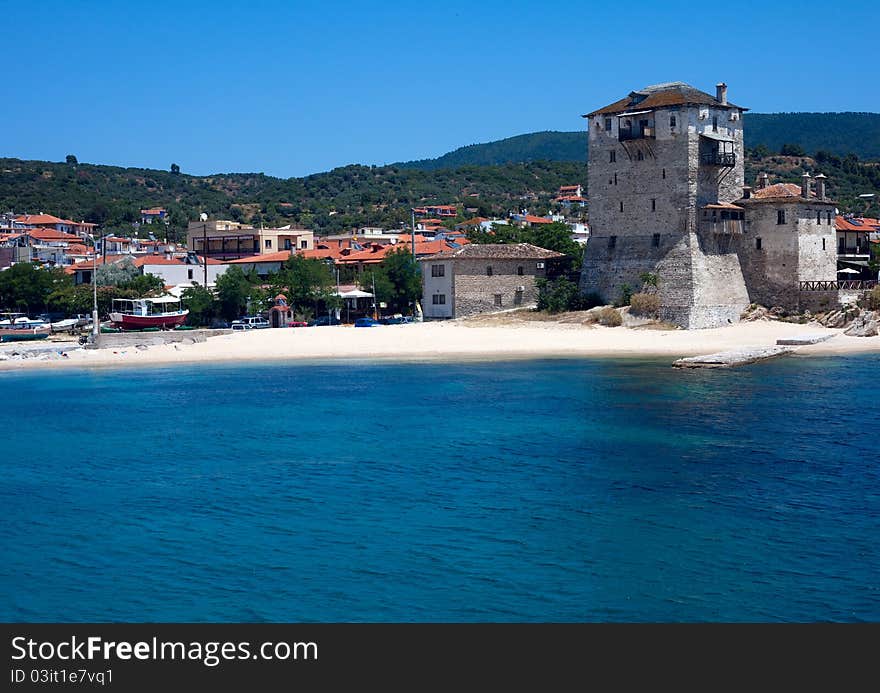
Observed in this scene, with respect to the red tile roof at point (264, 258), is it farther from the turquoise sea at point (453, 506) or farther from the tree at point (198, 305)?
the turquoise sea at point (453, 506)

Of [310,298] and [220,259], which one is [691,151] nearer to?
[310,298]

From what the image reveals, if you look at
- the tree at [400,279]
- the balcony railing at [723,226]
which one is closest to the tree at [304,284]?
the tree at [400,279]

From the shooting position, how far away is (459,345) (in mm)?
52906

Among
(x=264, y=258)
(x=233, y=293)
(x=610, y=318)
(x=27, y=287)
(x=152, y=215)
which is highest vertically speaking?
(x=152, y=215)

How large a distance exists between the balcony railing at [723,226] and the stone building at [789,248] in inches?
7.3

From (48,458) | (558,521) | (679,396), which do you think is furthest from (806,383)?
(48,458)

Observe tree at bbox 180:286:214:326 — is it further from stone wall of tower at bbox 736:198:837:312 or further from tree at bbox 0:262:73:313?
stone wall of tower at bbox 736:198:837:312

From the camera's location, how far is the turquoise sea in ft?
51.6

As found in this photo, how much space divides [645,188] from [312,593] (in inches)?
1706

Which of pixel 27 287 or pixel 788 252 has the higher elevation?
pixel 788 252

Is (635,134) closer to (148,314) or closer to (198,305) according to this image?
(198,305)

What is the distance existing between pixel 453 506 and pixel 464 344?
32.4 meters

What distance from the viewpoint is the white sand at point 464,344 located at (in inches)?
1972

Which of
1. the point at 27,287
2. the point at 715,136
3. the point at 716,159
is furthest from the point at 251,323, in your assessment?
the point at 715,136
